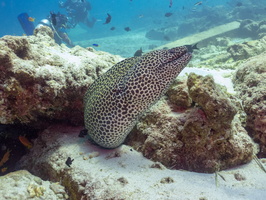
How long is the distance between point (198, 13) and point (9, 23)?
8039cm

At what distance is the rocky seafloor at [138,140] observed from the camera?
2.65 metres

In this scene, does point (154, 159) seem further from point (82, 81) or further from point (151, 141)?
point (82, 81)

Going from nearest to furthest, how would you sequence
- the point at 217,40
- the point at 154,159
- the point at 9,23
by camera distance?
the point at 154,159 → the point at 217,40 → the point at 9,23

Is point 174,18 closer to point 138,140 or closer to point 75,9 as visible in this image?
point 75,9

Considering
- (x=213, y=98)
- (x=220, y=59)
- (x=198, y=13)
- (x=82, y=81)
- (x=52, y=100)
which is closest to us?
(x=213, y=98)

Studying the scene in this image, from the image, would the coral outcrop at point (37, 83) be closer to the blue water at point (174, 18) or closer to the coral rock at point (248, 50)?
the coral rock at point (248, 50)

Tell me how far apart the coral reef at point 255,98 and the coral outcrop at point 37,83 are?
323 cm

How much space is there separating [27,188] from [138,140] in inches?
77.8

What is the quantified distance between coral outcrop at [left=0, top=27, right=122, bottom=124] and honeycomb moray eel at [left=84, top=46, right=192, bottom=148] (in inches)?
25.9

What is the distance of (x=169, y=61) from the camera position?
3236 millimetres

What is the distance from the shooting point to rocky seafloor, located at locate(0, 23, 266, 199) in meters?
2.65

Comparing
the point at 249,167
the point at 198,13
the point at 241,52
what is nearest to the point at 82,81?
the point at 249,167

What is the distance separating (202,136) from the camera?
9.55 ft

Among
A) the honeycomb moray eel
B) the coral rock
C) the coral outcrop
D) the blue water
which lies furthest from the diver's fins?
the coral rock
